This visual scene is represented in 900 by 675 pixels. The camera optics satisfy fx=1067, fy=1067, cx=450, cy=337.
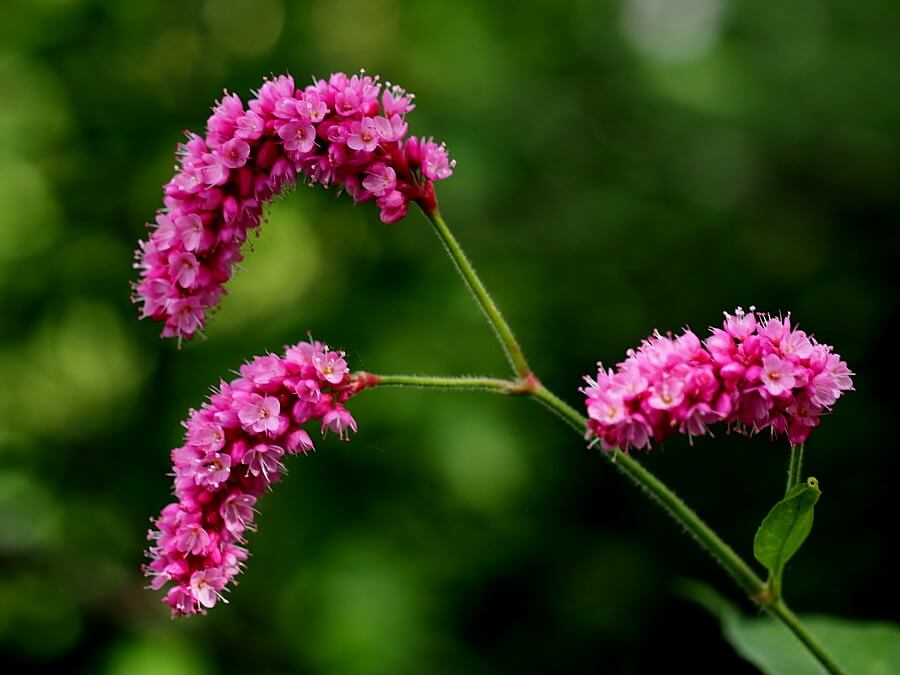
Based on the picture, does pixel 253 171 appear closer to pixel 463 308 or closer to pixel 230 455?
pixel 230 455

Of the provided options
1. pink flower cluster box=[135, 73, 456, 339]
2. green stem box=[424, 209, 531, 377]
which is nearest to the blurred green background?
pink flower cluster box=[135, 73, 456, 339]

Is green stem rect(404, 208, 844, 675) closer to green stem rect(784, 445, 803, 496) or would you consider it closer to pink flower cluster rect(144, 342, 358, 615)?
green stem rect(784, 445, 803, 496)

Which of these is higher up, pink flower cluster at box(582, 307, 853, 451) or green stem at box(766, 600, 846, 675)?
pink flower cluster at box(582, 307, 853, 451)

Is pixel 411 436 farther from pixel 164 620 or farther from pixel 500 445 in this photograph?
pixel 164 620

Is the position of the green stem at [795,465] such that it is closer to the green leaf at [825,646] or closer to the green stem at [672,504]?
the green stem at [672,504]

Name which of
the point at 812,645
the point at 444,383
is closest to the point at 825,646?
the point at 812,645

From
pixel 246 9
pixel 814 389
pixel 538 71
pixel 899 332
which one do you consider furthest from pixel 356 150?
pixel 899 332

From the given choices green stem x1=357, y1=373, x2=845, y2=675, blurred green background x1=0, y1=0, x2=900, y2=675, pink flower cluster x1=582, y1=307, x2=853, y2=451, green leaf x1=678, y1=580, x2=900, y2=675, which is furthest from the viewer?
blurred green background x1=0, y1=0, x2=900, y2=675

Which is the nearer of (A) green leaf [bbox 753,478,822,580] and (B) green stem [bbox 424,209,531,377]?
(A) green leaf [bbox 753,478,822,580]
